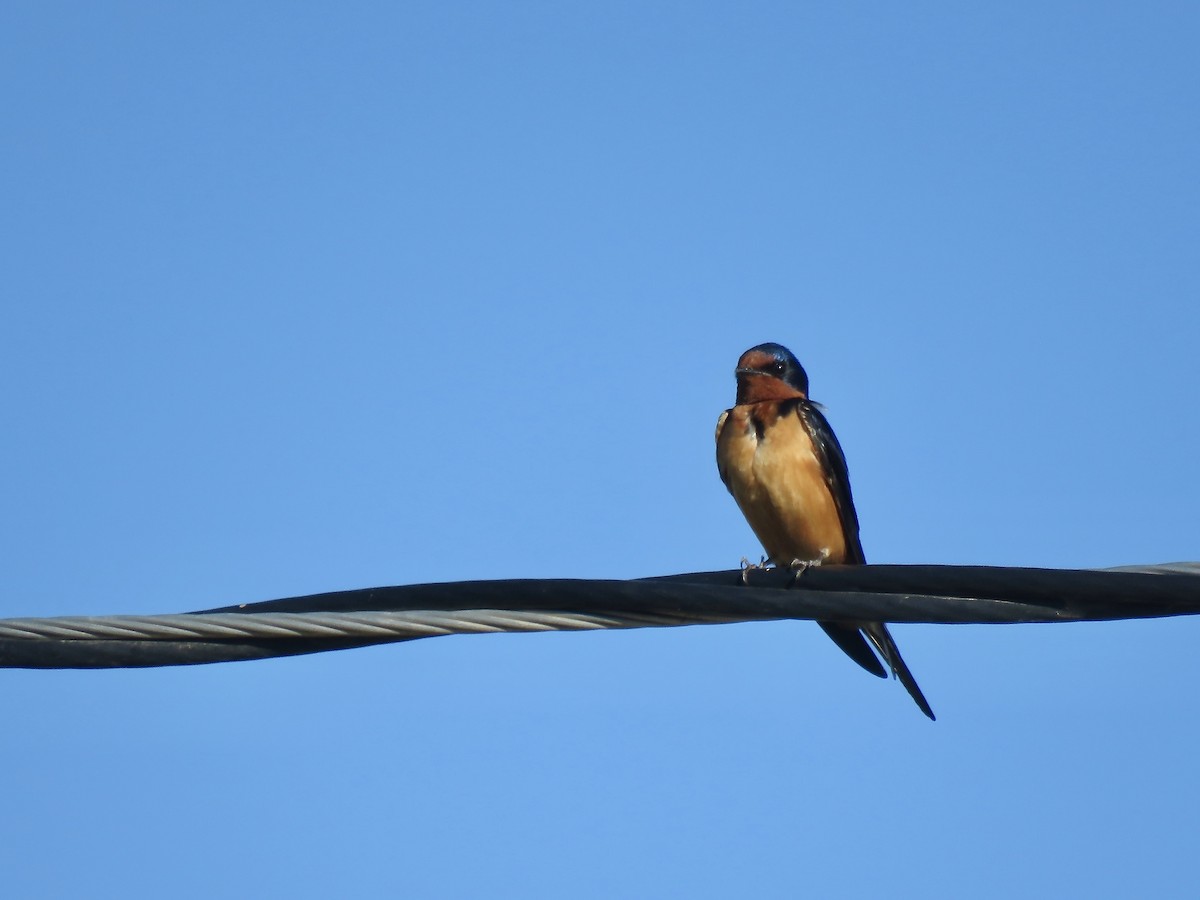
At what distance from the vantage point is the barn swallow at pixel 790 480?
293 inches

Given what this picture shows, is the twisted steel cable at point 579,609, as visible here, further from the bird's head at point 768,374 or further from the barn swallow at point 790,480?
the bird's head at point 768,374

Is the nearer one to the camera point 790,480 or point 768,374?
point 790,480

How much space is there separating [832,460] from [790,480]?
13.6 inches

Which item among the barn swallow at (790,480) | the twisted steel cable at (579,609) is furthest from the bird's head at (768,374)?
the twisted steel cable at (579,609)

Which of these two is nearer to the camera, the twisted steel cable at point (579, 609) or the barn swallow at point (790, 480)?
the twisted steel cable at point (579, 609)

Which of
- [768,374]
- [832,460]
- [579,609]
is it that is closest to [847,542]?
[832,460]

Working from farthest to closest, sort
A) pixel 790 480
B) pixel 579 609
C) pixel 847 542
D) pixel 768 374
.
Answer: pixel 768 374 → pixel 847 542 → pixel 790 480 → pixel 579 609

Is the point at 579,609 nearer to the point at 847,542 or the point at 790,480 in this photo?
the point at 790,480

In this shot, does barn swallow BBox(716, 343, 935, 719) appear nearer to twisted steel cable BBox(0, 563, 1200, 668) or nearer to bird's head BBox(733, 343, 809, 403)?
bird's head BBox(733, 343, 809, 403)

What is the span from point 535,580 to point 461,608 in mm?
196

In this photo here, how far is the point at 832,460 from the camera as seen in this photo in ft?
25.0

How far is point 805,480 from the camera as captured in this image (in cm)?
745

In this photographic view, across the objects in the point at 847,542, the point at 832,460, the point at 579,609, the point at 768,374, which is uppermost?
the point at 768,374

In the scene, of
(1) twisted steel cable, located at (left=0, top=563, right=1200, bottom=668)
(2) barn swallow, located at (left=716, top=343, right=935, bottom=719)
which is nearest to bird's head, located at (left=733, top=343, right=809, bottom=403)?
(2) barn swallow, located at (left=716, top=343, right=935, bottom=719)
